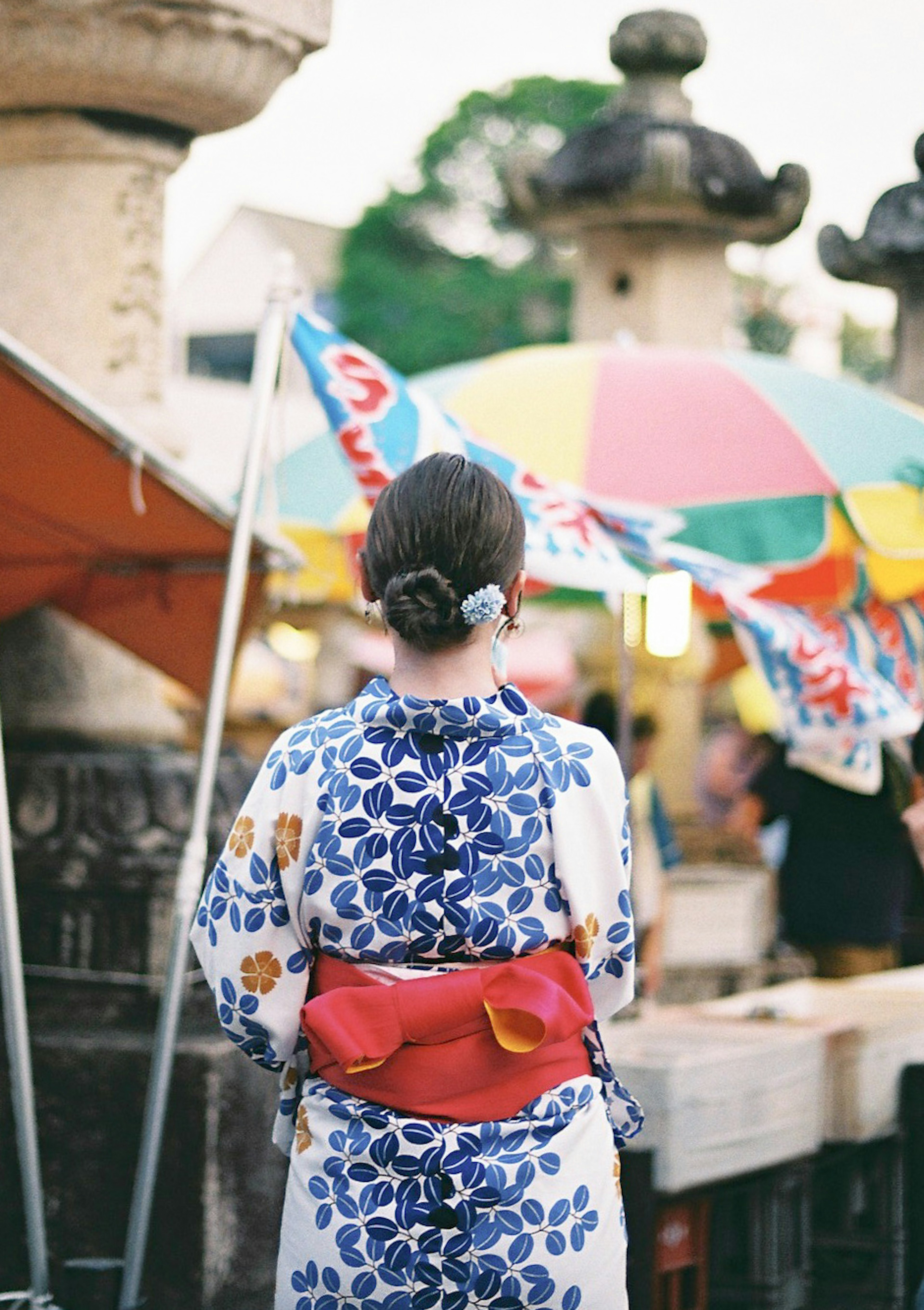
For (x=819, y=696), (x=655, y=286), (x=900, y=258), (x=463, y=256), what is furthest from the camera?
(x=463, y=256)

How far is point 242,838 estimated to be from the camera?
243 cm

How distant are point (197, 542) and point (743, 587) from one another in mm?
1262

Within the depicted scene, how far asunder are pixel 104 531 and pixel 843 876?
153 inches

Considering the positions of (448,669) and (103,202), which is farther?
(103,202)

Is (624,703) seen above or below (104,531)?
below

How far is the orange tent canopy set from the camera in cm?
365

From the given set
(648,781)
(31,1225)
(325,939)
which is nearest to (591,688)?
(648,781)

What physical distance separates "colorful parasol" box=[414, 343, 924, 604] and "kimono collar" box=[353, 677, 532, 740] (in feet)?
11.7

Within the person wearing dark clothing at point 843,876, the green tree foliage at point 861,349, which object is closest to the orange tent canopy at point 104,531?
the person wearing dark clothing at point 843,876

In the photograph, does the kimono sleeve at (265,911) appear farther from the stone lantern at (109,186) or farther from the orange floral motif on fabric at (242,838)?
the stone lantern at (109,186)

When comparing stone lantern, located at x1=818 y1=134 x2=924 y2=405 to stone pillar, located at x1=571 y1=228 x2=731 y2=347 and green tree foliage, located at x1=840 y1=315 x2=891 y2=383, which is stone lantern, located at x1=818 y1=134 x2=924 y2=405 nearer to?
stone pillar, located at x1=571 y1=228 x2=731 y2=347

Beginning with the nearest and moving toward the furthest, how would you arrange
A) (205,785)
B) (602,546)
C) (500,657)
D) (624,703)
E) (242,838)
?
1. (242,838)
2. (500,657)
3. (205,785)
4. (602,546)
5. (624,703)

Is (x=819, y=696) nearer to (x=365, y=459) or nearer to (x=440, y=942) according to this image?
(x=365, y=459)

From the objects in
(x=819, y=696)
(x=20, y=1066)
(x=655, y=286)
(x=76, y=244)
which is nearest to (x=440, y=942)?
(x=20, y=1066)
